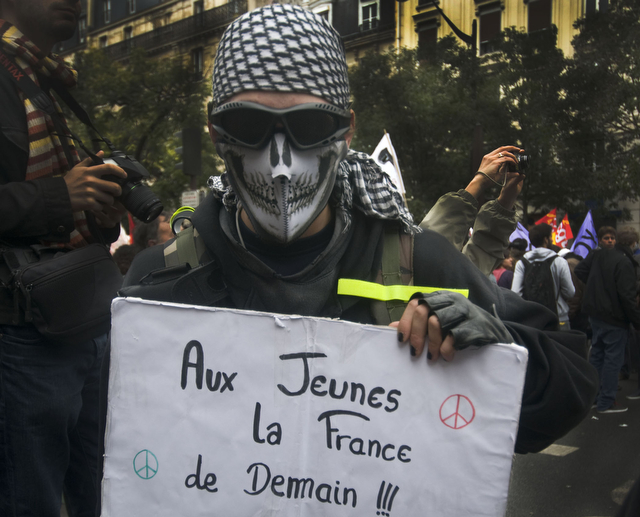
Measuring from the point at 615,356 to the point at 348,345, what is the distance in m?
6.51

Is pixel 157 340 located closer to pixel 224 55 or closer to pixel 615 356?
pixel 224 55

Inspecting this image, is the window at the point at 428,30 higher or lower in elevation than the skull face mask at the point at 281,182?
higher

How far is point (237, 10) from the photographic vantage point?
116 feet

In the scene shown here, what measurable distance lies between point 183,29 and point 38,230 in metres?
38.7

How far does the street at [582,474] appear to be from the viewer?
427 cm

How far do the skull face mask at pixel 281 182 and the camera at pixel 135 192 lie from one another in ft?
2.08

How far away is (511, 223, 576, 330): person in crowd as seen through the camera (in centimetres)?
662

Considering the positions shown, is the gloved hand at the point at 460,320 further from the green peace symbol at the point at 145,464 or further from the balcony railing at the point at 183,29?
the balcony railing at the point at 183,29

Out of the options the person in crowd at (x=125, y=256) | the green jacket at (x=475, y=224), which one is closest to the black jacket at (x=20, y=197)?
the green jacket at (x=475, y=224)

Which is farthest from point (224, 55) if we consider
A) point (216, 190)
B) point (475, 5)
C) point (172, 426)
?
point (475, 5)

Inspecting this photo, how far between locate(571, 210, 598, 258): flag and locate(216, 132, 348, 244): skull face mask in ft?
35.6

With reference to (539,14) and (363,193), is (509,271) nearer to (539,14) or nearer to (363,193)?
(363,193)

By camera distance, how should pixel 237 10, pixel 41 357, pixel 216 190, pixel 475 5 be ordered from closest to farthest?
pixel 216 190
pixel 41 357
pixel 475 5
pixel 237 10

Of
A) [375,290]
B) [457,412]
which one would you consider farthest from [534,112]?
[457,412]
